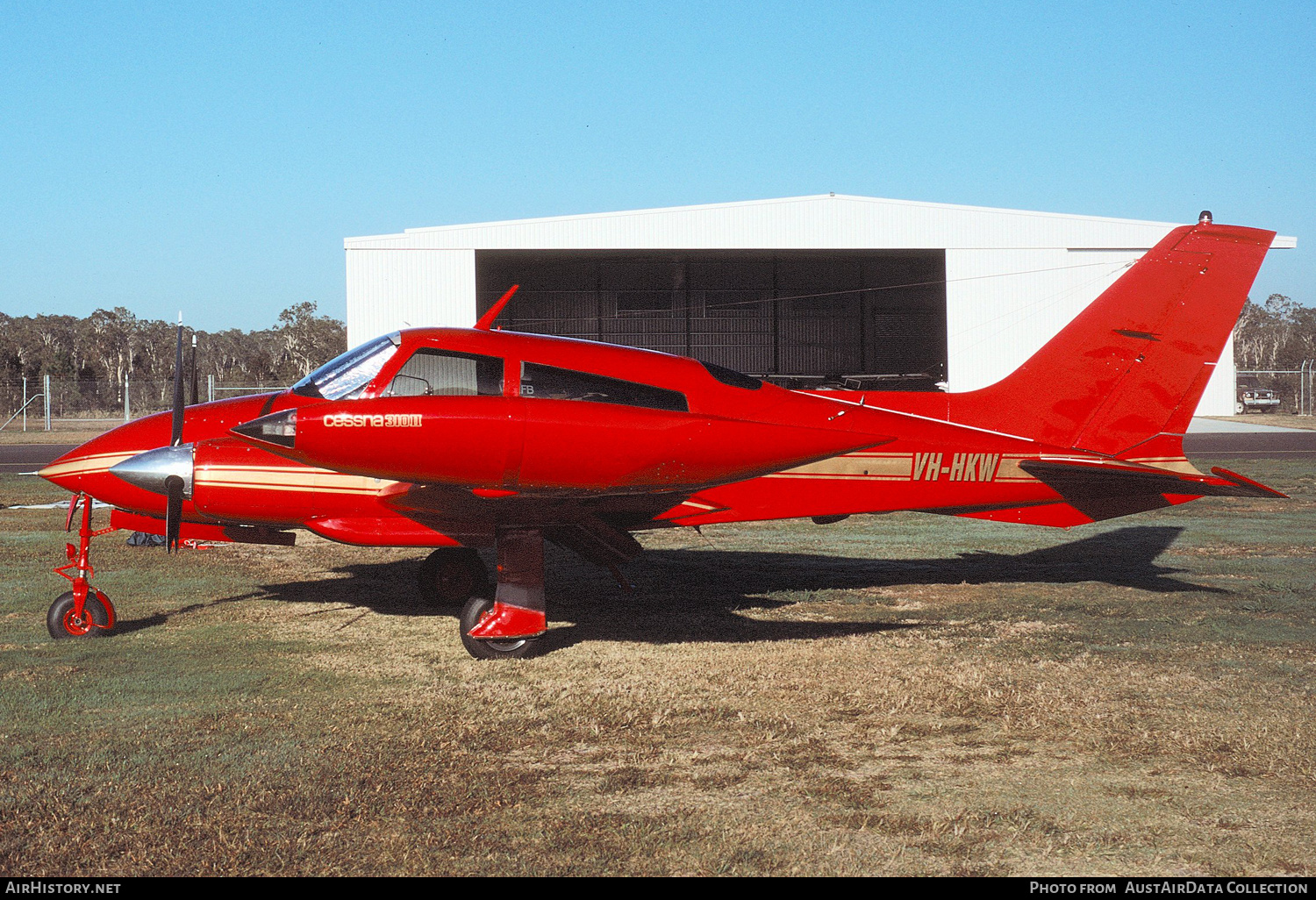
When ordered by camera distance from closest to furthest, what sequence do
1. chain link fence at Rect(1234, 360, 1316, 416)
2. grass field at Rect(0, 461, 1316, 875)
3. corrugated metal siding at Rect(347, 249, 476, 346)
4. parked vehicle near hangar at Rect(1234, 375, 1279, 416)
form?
1. grass field at Rect(0, 461, 1316, 875)
2. corrugated metal siding at Rect(347, 249, 476, 346)
3. chain link fence at Rect(1234, 360, 1316, 416)
4. parked vehicle near hangar at Rect(1234, 375, 1279, 416)

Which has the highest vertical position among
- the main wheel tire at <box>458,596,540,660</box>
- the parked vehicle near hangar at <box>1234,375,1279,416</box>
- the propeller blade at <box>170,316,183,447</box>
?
the parked vehicle near hangar at <box>1234,375,1279,416</box>

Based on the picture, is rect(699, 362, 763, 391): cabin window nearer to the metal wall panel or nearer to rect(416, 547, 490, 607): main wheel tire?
rect(416, 547, 490, 607): main wheel tire

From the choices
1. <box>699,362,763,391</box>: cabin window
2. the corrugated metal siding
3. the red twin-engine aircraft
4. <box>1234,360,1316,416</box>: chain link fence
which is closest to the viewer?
the red twin-engine aircraft

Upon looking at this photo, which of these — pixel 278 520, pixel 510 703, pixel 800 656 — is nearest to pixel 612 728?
pixel 510 703

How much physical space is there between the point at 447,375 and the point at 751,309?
4308cm

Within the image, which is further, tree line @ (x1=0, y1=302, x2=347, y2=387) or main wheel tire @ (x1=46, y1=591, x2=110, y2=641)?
tree line @ (x1=0, y1=302, x2=347, y2=387)

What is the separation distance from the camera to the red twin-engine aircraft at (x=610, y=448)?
6988 mm

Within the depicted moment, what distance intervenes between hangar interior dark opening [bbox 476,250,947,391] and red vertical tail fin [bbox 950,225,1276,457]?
99.8 feet

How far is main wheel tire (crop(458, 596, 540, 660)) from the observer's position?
782 centimetres

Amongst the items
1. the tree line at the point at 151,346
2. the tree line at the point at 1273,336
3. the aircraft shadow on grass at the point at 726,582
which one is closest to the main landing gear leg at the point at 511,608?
the aircraft shadow on grass at the point at 726,582

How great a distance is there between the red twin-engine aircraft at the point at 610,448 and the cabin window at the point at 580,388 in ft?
0.05

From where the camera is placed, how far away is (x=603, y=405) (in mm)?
7227

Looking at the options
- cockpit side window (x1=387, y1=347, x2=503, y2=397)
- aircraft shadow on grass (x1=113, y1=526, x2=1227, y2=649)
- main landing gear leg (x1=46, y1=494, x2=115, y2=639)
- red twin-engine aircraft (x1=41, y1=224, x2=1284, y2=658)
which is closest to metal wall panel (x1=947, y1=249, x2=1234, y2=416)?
aircraft shadow on grass (x1=113, y1=526, x2=1227, y2=649)

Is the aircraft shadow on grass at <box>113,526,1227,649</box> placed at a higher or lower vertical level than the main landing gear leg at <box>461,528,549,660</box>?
lower
